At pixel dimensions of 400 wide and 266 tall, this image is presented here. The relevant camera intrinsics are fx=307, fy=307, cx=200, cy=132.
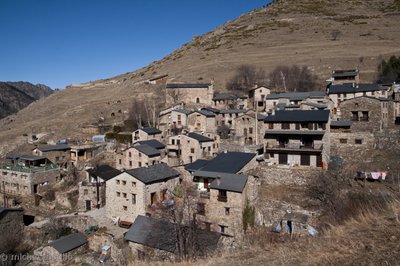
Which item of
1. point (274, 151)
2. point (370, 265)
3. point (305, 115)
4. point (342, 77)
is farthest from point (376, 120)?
point (370, 265)

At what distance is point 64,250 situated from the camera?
25688 mm

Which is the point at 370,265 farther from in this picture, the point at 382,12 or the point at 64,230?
the point at 382,12

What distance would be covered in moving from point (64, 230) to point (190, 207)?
14.1 meters

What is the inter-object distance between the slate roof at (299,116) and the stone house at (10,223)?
92.2ft

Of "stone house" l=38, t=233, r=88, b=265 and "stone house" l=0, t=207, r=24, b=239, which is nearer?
"stone house" l=38, t=233, r=88, b=265

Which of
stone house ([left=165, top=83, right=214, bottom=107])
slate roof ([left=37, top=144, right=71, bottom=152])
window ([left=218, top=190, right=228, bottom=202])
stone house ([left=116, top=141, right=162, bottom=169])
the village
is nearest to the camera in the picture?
the village

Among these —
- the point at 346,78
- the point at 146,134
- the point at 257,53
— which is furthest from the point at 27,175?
the point at 257,53

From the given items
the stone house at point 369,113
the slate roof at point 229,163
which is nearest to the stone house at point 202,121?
the slate roof at point 229,163

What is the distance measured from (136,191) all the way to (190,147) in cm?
1080

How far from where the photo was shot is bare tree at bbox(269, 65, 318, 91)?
208ft

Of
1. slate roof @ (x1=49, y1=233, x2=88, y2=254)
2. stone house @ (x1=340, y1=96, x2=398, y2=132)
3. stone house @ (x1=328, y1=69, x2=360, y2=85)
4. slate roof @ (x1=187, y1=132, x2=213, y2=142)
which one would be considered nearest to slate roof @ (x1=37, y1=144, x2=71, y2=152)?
slate roof @ (x1=187, y1=132, x2=213, y2=142)

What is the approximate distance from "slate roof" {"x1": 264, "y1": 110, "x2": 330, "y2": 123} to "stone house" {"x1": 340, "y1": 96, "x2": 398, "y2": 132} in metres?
5.22

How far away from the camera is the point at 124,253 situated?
957 inches

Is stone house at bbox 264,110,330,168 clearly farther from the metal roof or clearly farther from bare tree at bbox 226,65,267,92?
bare tree at bbox 226,65,267,92
